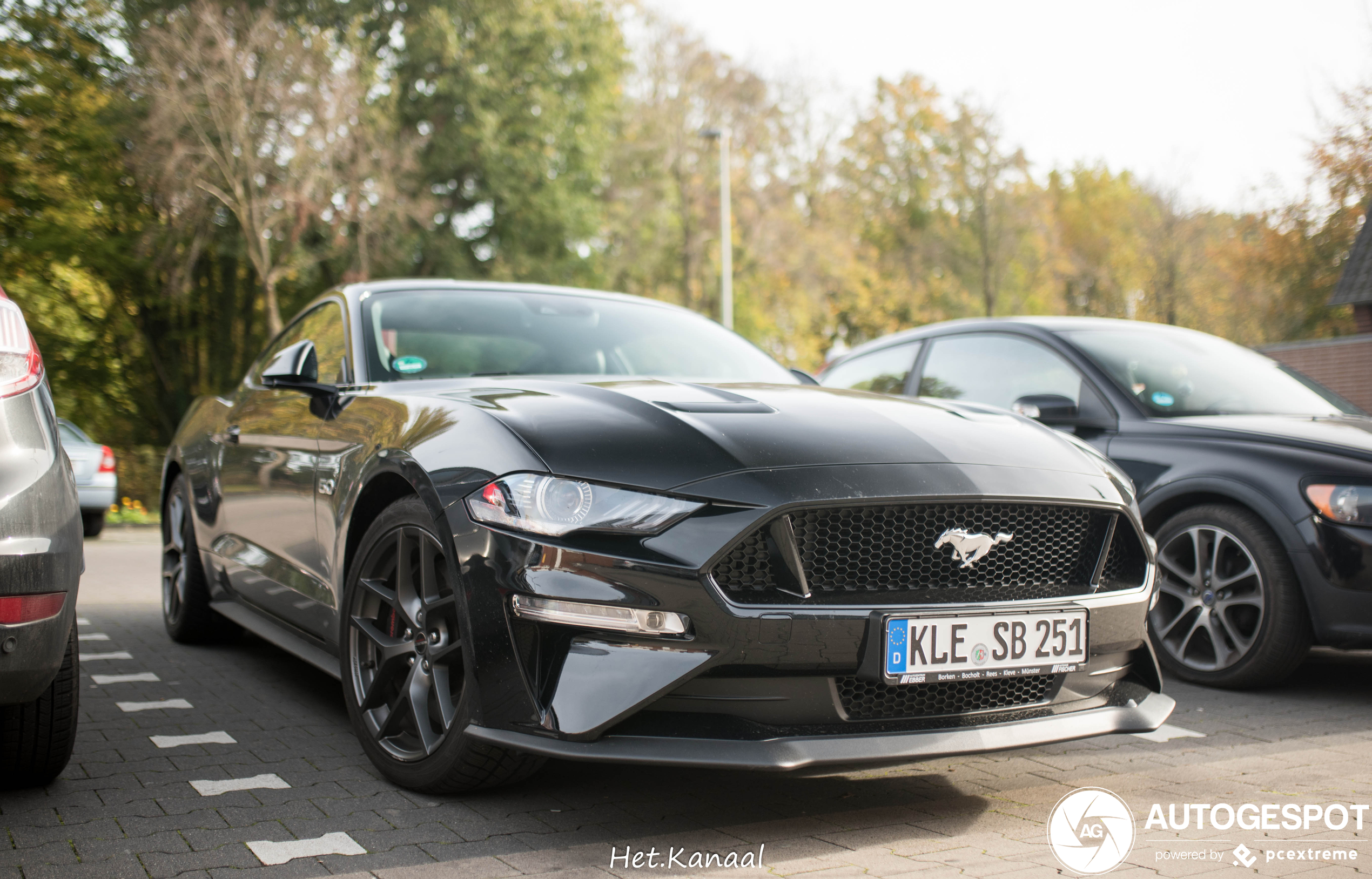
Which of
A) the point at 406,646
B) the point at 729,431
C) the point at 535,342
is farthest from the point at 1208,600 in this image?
the point at 406,646

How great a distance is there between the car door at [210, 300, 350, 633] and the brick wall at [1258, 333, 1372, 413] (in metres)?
12.1

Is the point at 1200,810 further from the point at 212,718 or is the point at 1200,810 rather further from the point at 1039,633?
the point at 212,718

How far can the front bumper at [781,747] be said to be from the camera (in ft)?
8.20

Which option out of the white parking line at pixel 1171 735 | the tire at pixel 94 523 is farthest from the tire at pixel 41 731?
the tire at pixel 94 523

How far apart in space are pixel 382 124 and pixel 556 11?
725 cm

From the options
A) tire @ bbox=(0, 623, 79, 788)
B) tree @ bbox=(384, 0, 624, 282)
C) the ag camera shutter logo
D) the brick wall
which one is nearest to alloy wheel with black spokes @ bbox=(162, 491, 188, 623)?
tire @ bbox=(0, 623, 79, 788)

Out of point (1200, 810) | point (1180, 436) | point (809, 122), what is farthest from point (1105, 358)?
point (809, 122)

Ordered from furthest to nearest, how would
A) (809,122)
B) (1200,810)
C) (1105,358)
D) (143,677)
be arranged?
(809,122), (1105,358), (143,677), (1200,810)

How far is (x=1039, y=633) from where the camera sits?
111 inches

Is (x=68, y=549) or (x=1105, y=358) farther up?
(x=1105, y=358)

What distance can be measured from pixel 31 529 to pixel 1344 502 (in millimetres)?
4240

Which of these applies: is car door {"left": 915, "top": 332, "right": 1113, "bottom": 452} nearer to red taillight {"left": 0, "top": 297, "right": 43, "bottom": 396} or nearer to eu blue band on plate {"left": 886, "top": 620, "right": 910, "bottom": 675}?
eu blue band on plate {"left": 886, "top": 620, "right": 910, "bottom": 675}

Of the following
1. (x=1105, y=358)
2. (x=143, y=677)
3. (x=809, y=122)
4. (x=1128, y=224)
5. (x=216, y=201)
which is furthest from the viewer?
(x=1128, y=224)

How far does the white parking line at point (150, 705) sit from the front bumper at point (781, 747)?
81.2 inches
